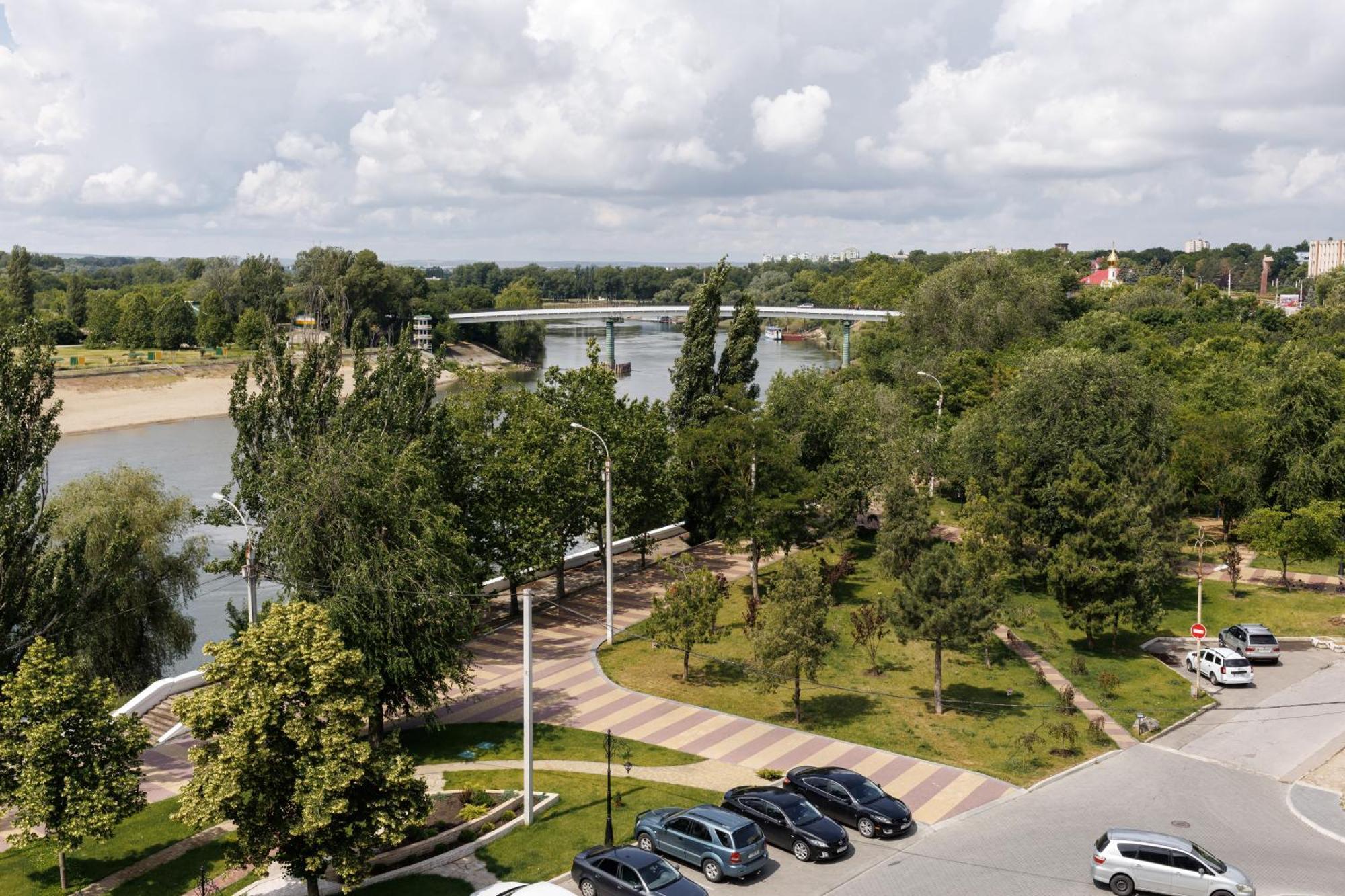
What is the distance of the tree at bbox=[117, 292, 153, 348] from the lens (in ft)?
424

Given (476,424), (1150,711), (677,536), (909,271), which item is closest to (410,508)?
(476,424)

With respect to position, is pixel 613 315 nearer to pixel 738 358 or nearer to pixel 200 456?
pixel 200 456

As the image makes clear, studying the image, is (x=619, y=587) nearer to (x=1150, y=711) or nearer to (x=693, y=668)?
(x=693, y=668)

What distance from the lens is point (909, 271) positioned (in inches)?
5778

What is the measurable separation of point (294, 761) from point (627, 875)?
21.2 feet

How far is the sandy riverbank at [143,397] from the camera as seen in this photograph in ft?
323

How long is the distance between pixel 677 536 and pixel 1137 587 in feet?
75.1

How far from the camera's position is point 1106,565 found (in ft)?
117

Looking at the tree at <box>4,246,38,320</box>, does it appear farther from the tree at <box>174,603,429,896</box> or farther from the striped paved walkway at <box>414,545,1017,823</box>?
the tree at <box>174,603,429,896</box>

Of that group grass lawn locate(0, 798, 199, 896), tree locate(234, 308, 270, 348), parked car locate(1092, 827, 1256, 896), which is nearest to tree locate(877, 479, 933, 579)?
parked car locate(1092, 827, 1256, 896)

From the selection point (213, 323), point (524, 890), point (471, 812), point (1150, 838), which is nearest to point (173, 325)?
point (213, 323)

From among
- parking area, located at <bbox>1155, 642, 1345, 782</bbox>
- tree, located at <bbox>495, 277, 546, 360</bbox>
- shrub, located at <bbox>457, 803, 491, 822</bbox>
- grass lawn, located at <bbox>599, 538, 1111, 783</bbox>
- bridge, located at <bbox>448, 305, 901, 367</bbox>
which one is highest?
bridge, located at <bbox>448, 305, 901, 367</bbox>

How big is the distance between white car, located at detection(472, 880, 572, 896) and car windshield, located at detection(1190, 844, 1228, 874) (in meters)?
12.1

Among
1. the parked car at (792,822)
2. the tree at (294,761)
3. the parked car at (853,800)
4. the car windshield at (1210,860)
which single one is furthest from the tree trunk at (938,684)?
the tree at (294,761)
